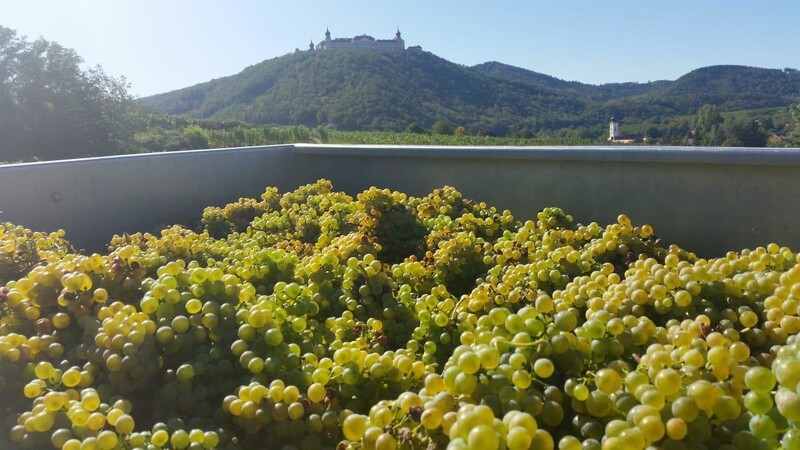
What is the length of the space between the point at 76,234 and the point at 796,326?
4.02 m

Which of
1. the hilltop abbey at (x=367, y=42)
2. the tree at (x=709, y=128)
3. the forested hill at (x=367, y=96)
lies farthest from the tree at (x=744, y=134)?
the hilltop abbey at (x=367, y=42)

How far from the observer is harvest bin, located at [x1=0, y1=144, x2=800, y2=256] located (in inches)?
103

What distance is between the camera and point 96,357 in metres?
1.36

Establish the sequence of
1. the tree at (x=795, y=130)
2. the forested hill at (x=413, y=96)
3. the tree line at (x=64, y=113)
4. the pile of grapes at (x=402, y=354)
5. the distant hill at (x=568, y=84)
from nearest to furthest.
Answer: the pile of grapes at (x=402, y=354) → the tree line at (x=64, y=113) → the tree at (x=795, y=130) → the forested hill at (x=413, y=96) → the distant hill at (x=568, y=84)

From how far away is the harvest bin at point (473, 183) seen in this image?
2611 mm

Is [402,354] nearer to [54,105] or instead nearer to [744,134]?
[54,105]

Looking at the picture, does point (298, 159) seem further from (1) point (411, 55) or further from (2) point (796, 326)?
(1) point (411, 55)

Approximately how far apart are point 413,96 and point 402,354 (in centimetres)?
5485

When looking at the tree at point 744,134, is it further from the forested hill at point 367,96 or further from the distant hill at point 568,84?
the distant hill at point 568,84

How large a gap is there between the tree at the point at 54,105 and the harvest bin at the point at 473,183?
16.3 meters

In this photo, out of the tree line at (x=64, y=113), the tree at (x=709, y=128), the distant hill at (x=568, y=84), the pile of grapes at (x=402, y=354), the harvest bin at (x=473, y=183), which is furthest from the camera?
the distant hill at (x=568, y=84)

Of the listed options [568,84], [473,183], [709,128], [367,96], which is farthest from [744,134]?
[568,84]

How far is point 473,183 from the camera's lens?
12.2ft

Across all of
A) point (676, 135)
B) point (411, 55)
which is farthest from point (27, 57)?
point (411, 55)
